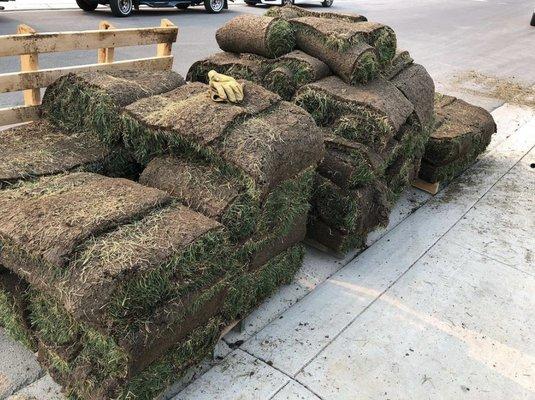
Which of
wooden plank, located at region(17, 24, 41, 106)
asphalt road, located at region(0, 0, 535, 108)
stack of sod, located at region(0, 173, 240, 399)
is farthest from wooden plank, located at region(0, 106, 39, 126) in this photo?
asphalt road, located at region(0, 0, 535, 108)

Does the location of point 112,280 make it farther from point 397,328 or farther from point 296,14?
point 296,14

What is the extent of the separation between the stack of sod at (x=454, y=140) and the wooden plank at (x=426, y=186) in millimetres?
77

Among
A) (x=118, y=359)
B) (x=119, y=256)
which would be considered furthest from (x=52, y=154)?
(x=118, y=359)

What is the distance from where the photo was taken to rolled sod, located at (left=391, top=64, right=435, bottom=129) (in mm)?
5176

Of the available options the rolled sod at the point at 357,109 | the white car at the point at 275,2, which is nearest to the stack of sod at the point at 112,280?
the rolled sod at the point at 357,109

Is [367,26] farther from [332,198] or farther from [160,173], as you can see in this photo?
[160,173]

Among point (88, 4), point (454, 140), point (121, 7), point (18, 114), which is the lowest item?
point (88, 4)

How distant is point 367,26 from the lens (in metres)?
5.12

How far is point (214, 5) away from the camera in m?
17.5

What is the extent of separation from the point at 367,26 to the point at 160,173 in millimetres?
2854

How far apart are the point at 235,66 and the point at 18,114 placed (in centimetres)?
211

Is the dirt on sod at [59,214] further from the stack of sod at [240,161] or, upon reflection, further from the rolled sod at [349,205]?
the rolled sod at [349,205]

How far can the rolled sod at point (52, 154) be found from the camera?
11.3ft

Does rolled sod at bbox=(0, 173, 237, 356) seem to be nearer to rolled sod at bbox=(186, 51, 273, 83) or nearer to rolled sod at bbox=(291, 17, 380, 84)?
rolled sod at bbox=(186, 51, 273, 83)
